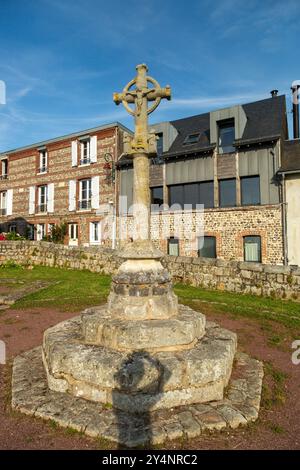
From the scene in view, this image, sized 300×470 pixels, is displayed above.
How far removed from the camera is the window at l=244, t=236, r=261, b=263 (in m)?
15.1

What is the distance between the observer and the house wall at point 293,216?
14.0 metres

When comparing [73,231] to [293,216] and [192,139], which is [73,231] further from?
[293,216]

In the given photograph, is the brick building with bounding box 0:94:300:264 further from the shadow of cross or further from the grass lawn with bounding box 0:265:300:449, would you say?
the shadow of cross

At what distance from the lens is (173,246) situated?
17.7 m

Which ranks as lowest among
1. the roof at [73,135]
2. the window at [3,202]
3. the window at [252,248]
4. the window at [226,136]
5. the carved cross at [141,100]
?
the window at [252,248]

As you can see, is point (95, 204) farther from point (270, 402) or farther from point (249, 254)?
point (270, 402)

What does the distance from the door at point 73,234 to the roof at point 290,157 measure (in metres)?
13.9

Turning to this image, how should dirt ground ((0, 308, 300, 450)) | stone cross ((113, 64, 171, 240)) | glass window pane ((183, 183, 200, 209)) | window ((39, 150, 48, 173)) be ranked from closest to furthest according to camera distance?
dirt ground ((0, 308, 300, 450)) < stone cross ((113, 64, 171, 240)) < glass window pane ((183, 183, 200, 209)) < window ((39, 150, 48, 173))

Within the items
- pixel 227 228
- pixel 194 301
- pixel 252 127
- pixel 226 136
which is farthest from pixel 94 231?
→ pixel 194 301

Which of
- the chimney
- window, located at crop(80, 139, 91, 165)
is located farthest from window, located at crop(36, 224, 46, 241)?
the chimney

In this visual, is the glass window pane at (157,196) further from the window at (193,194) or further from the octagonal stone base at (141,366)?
the octagonal stone base at (141,366)

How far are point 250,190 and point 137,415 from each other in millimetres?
14073

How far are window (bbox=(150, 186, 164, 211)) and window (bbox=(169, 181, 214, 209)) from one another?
633 mm

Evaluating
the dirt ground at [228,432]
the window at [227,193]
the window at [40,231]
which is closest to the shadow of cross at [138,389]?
the dirt ground at [228,432]
